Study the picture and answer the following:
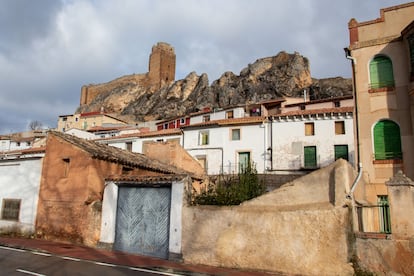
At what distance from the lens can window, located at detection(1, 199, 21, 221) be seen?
19516mm

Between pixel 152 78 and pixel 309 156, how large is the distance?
2871 inches

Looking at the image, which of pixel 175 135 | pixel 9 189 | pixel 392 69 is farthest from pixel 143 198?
pixel 175 135

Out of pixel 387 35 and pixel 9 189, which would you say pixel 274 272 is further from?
pixel 9 189

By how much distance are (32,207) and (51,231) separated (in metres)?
2.53

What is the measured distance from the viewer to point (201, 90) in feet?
244

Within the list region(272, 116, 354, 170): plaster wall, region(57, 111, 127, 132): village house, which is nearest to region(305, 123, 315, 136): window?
region(272, 116, 354, 170): plaster wall

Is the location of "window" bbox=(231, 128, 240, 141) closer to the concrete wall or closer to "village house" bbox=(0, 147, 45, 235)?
"village house" bbox=(0, 147, 45, 235)

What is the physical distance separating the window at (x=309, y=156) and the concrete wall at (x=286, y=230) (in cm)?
2077

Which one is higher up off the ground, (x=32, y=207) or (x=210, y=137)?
(x=210, y=137)

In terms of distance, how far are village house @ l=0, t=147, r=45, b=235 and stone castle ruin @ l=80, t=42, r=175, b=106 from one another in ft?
239

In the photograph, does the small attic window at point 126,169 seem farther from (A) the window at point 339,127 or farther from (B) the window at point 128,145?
(B) the window at point 128,145

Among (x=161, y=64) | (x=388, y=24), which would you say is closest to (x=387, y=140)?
(x=388, y=24)

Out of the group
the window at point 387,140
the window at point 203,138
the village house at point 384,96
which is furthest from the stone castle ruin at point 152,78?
the window at point 387,140

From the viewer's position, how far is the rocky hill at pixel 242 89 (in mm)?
60769
